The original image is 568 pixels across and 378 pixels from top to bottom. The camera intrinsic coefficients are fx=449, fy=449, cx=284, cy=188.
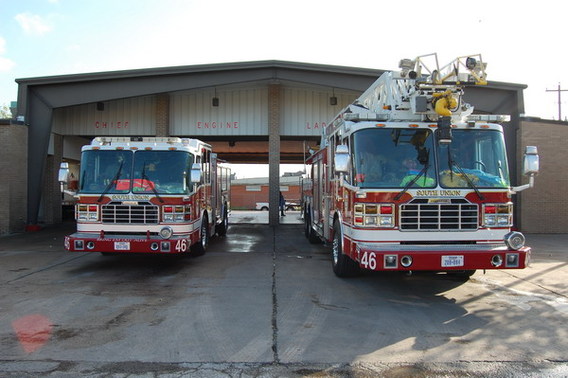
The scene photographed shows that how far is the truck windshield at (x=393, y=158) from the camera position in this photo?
668 centimetres

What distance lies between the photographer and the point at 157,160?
367 inches

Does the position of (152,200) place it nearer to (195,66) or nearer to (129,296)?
(129,296)

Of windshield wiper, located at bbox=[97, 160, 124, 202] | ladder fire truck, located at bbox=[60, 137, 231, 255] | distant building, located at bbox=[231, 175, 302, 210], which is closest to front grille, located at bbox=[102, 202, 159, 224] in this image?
ladder fire truck, located at bbox=[60, 137, 231, 255]

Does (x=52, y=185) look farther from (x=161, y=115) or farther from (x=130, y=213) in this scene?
(x=130, y=213)

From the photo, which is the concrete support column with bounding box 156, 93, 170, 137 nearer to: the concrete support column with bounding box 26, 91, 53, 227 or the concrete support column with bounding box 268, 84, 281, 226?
the concrete support column with bounding box 26, 91, 53, 227

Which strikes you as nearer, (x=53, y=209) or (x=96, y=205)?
(x=96, y=205)

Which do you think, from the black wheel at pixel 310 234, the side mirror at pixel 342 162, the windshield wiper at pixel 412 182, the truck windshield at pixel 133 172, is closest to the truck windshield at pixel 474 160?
the windshield wiper at pixel 412 182

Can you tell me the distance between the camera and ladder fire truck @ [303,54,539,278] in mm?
6406

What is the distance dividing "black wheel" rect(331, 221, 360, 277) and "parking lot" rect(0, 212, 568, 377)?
20cm

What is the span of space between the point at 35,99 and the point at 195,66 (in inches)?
245

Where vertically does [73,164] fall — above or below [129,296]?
above

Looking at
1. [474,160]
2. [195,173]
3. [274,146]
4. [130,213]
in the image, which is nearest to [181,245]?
[130,213]

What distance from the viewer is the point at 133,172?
9195 mm

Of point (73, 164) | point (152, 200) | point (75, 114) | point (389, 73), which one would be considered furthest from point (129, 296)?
point (73, 164)
